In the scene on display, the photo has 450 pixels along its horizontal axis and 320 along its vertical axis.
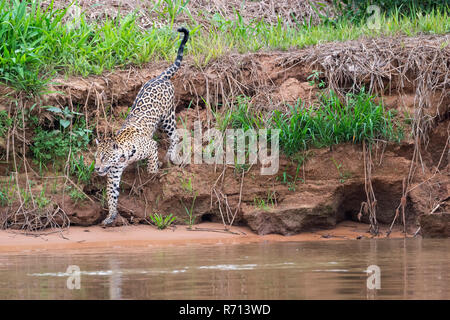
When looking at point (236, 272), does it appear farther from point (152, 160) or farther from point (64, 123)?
point (64, 123)

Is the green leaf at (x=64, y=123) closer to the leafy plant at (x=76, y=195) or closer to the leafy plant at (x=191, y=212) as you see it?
the leafy plant at (x=76, y=195)

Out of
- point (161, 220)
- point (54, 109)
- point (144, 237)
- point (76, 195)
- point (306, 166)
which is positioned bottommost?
point (144, 237)

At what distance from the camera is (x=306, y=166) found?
335 inches

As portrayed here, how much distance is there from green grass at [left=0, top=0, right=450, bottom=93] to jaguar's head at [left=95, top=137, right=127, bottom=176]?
1.16m

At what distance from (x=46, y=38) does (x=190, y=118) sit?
7.18 ft

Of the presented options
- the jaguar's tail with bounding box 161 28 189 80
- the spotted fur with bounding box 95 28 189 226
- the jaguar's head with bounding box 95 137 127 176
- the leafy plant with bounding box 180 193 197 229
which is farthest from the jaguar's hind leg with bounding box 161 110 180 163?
the jaguar's head with bounding box 95 137 127 176

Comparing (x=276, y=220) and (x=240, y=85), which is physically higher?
(x=240, y=85)

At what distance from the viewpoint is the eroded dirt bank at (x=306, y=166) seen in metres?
8.34

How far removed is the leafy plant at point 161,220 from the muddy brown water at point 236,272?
1.11m

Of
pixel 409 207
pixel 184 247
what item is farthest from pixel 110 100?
pixel 409 207

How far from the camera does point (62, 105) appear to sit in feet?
28.2

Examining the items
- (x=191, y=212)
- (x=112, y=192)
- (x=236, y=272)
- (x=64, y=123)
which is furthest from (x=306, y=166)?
(x=236, y=272)

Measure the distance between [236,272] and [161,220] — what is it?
3.20 metres
